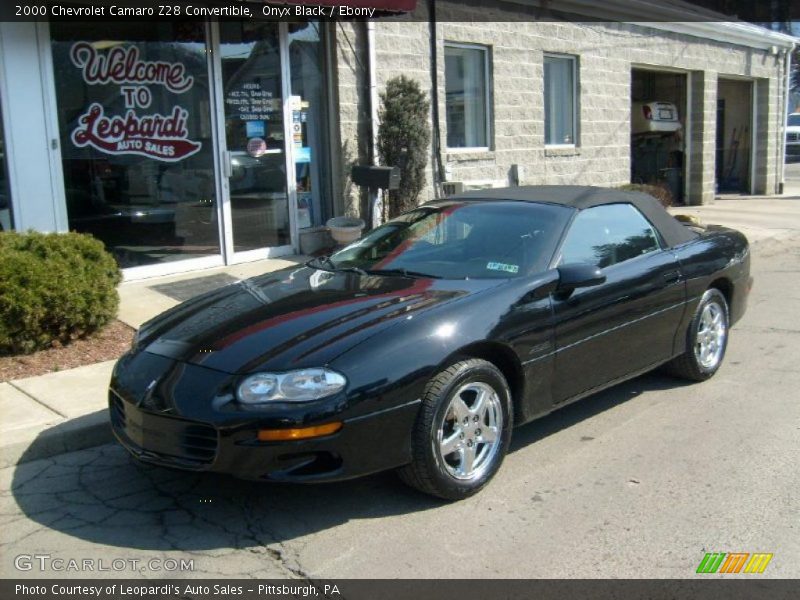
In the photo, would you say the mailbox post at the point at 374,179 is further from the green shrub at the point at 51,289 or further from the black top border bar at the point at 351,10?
the green shrub at the point at 51,289

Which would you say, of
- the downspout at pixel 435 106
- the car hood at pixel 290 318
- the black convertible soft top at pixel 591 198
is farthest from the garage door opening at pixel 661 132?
the car hood at pixel 290 318

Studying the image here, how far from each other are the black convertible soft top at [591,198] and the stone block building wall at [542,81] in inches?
211

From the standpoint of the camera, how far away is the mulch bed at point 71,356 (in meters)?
6.11

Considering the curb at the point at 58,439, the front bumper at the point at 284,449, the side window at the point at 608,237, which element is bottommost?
the curb at the point at 58,439

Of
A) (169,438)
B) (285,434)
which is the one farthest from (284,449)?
(169,438)

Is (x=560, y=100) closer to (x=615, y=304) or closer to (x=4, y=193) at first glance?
(x=4, y=193)

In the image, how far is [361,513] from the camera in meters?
3.98

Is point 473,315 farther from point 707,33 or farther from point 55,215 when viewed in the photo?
point 707,33

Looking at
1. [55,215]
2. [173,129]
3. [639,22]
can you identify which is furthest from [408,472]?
[639,22]

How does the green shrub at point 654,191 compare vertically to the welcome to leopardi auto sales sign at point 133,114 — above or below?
below

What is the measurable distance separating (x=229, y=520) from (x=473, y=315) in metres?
1.56

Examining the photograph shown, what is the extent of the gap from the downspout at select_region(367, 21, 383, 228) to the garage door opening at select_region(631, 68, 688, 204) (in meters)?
9.40

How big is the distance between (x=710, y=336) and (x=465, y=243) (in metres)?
2.16
